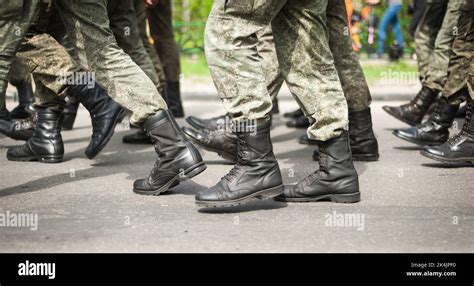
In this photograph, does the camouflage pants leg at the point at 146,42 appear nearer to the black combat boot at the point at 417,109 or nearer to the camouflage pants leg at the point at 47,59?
the camouflage pants leg at the point at 47,59

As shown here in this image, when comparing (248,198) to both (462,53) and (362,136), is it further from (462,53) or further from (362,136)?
(462,53)

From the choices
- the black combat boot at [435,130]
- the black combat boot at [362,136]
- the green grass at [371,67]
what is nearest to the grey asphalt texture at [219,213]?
the black combat boot at [362,136]

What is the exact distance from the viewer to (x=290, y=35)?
5.00 meters

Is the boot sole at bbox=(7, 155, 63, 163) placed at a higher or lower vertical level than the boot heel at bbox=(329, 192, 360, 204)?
lower

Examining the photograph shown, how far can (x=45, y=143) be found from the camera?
6.63m

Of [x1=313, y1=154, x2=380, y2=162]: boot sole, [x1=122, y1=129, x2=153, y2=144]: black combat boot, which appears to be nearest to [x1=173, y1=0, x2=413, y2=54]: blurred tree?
[x1=122, y1=129, x2=153, y2=144]: black combat boot

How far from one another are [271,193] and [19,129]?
3077 millimetres

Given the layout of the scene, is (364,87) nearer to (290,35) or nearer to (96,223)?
(290,35)

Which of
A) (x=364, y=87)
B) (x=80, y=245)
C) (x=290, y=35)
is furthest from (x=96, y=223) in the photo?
(x=364, y=87)

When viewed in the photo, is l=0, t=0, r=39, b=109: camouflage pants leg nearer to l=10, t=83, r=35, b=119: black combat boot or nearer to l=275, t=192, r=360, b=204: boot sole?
l=275, t=192, r=360, b=204: boot sole

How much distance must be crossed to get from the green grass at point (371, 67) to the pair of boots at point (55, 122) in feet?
23.2

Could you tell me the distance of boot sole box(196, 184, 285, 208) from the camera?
482 centimetres
